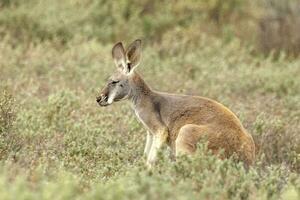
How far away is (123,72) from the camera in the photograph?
8461 millimetres

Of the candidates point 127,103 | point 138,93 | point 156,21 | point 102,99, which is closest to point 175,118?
point 138,93

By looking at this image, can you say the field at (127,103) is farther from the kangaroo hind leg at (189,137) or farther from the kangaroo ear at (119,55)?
the kangaroo ear at (119,55)

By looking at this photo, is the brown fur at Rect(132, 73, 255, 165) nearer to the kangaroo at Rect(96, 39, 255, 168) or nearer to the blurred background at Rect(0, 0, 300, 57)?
the kangaroo at Rect(96, 39, 255, 168)

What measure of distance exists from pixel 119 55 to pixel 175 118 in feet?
2.94

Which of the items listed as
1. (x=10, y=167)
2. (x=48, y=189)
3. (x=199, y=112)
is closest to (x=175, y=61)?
(x=199, y=112)

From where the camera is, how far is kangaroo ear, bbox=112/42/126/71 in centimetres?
843

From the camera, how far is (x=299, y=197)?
562cm

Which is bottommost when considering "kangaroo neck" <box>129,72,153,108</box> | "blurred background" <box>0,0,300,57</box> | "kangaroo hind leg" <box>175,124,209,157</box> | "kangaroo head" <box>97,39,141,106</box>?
→ "kangaroo hind leg" <box>175,124,209,157</box>

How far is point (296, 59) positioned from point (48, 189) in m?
10.5

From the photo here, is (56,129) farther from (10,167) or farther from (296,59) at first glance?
(296,59)

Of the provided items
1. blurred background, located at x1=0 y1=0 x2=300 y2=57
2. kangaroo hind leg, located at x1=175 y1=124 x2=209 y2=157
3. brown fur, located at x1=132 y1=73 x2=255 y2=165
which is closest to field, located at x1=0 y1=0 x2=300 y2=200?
blurred background, located at x1=0 y1=0 x2=300 y2=57

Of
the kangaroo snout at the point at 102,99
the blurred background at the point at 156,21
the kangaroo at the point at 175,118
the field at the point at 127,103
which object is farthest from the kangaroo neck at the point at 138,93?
the blurred background at the point at 156,21

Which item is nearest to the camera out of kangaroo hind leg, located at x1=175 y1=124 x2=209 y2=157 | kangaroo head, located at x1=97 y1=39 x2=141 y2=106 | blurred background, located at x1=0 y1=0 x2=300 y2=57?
kangaroo hind leg, located at x1=175 y1=124 x2=209 y2=157

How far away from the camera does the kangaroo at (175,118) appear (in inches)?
293
